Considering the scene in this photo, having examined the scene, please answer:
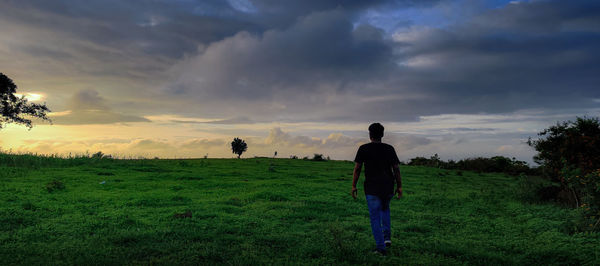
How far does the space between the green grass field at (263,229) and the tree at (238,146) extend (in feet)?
106

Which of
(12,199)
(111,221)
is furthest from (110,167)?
(111,221)

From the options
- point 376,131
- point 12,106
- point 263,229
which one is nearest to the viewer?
point 376,131

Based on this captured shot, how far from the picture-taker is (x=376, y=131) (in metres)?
9.40

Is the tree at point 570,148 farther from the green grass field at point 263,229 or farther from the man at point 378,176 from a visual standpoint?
the man at point 378,176

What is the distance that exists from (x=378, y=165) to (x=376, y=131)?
0.84m

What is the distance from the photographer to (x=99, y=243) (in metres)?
10.3

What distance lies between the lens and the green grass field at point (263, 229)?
9.33 metres

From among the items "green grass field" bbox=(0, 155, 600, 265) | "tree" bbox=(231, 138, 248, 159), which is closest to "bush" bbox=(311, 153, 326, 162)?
"tree" bbox=(231, 138, 248, 159)

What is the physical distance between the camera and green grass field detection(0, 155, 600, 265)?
9328 mm

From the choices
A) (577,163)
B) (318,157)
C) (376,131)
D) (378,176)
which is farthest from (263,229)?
(318,157)

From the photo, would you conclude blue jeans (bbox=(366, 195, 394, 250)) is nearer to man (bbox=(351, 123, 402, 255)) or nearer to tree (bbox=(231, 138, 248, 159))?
man (bbox=(351, 123, 402, 255))

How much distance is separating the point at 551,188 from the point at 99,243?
70.5 feet

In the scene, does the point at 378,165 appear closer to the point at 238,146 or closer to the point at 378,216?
the point at 378,216

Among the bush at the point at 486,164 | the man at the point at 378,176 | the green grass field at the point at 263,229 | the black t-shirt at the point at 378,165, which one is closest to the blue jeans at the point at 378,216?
the man at the point at 378,176
